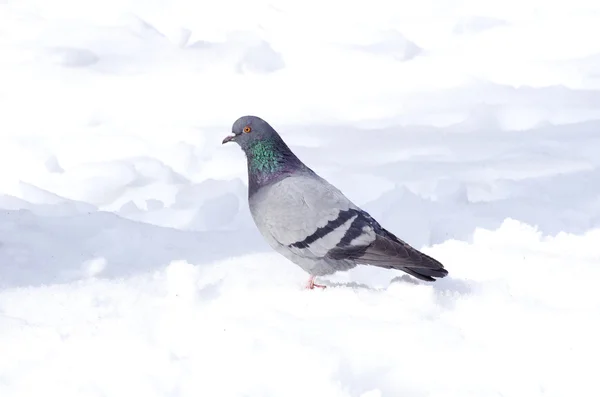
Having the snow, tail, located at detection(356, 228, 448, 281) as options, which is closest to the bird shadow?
the snow

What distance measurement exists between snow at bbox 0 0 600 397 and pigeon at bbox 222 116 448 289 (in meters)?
0.18

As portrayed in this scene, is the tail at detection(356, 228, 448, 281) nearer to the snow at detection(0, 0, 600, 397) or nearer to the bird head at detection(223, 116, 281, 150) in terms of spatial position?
the snow at detection(0, 0, 600, 397)

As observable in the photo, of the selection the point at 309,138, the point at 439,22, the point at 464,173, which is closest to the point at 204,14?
the point at 439,22

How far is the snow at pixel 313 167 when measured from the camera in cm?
382

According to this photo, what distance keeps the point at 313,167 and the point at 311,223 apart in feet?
12.9

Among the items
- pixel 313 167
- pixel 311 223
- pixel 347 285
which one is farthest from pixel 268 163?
pixel 313 167

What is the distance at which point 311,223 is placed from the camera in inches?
183

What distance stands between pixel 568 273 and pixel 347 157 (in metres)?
3.92

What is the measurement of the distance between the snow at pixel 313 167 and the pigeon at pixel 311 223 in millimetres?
180

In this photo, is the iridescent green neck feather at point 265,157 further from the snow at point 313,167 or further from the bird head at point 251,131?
the snow at point 313,167

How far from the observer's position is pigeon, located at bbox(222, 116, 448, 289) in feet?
15.0

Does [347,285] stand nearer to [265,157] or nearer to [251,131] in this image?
[265,157]

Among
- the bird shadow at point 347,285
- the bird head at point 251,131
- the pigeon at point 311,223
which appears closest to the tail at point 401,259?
the pigeon at point 311,223

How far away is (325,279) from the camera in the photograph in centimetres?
517
